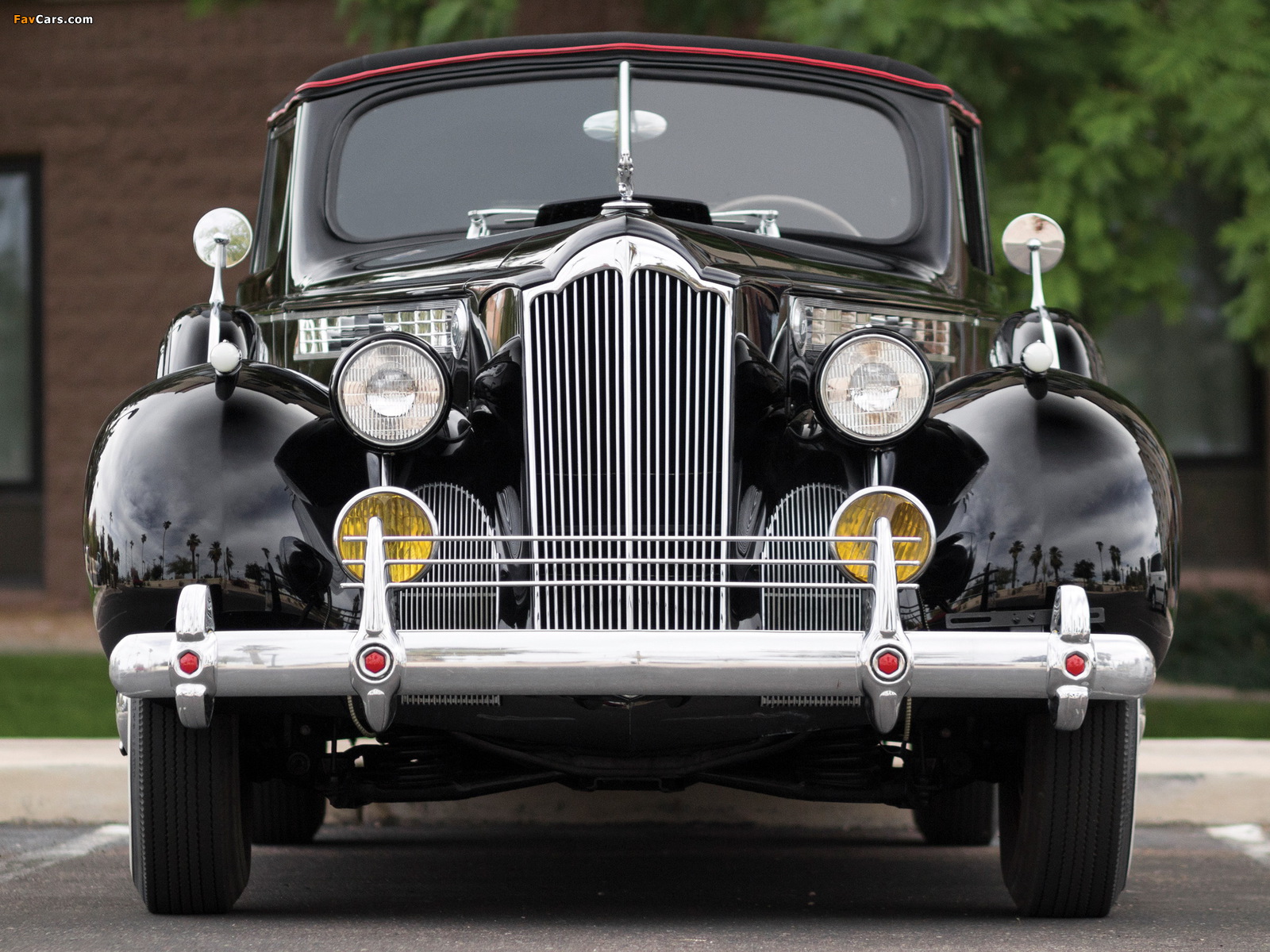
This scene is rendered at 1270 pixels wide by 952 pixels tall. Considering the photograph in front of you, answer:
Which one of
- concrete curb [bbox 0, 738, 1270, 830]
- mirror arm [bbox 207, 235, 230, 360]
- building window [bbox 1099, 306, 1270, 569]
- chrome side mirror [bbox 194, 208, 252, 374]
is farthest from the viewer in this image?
building window [bbox 1099, 306, 1270, 569]

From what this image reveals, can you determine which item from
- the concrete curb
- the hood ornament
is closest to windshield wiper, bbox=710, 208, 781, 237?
the hood ornament

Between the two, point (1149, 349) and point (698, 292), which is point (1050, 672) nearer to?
point (698, 292)

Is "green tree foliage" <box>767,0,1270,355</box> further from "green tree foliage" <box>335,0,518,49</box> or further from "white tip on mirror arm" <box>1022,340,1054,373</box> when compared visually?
"white tip on mirror arm" <box>1022,340,1054,373</box>

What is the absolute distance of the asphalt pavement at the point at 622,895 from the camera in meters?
3.52

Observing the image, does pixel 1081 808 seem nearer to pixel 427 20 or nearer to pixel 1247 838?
pixel 1247 838

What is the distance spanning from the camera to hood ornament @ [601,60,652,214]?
3.79 meters

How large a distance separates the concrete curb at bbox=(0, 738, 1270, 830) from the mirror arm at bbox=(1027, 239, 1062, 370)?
1819mm

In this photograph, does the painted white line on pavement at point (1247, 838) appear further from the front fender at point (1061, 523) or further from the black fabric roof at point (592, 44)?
the black fabric roof at point (592, 44)

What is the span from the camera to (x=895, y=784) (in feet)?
12.3

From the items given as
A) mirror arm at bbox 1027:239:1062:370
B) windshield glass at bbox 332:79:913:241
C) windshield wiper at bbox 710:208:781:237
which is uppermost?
windshield glass at bbox 332:79:913:241

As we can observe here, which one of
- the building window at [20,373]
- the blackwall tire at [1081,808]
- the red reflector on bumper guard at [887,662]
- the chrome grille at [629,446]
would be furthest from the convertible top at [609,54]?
the building window at [20,373]

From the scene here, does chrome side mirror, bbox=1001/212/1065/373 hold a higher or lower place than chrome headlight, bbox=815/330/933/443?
higher

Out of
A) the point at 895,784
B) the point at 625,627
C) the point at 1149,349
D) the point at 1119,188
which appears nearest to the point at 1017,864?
the point at 895,784

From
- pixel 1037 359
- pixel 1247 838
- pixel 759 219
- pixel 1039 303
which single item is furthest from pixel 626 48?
pixel 1247 838
